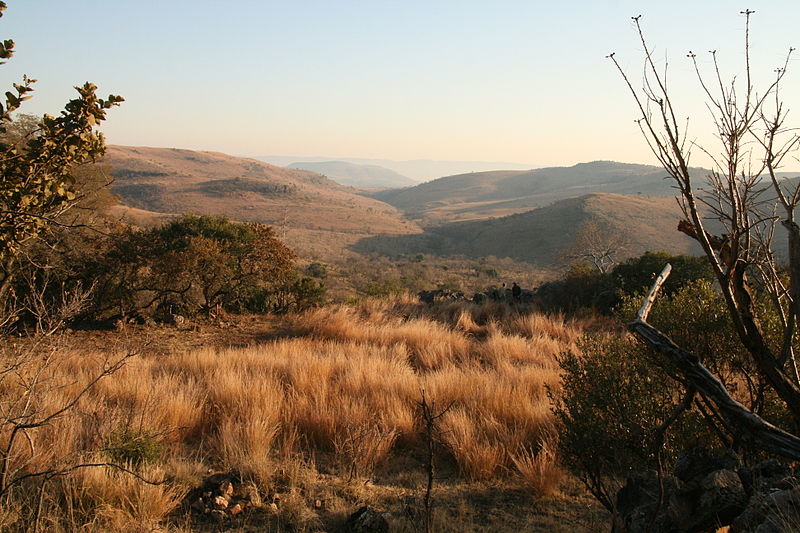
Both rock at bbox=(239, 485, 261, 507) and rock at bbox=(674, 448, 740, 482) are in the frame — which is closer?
rock at bbox=(674, 448, 740, 482)

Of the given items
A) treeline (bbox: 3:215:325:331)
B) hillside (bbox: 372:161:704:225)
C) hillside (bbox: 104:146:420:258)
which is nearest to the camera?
treeline (bbox: 3:215:325:331)

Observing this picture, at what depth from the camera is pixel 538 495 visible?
4.00m

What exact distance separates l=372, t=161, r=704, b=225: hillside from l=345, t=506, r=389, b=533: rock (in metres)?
107

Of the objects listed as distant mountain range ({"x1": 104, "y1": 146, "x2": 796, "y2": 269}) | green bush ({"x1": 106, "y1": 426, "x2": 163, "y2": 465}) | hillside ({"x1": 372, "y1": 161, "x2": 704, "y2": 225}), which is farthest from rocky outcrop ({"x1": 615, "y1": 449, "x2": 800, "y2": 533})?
hillside ({"x1": 372, "y1": 161, "x2": 704, "y2": 225})

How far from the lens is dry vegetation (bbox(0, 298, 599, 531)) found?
345 centimetres

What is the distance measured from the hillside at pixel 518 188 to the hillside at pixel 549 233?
4616 centimetres

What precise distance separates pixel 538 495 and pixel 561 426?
662 millimetres

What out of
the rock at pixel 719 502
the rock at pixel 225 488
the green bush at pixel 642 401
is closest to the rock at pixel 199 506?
the rock at pixel 225 488

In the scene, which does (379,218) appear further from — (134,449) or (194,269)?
(134,449)

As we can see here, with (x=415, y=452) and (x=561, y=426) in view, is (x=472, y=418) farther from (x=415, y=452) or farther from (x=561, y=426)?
(x=561, y=426)

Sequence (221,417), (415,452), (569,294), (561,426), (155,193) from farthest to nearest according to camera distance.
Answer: (155,193), (569,294), (221,417), (415,452), (561,426)

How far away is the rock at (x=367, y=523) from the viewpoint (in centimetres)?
330

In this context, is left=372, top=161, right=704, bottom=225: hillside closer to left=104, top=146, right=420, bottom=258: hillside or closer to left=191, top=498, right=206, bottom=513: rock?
left=104, top=146, right=420, bottom=258: hillside

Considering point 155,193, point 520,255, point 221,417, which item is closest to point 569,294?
point 221,417
